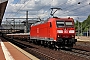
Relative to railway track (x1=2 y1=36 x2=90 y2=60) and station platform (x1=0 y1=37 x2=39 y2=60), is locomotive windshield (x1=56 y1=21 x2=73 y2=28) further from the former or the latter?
station platform (x1=0 y1=37 x2=39 y2=60)

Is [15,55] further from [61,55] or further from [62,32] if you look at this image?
[62,32]

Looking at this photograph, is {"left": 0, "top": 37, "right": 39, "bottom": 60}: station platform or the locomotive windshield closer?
{"left": 0, "top": 37, "right": 39, "bottom": 60}: station platform

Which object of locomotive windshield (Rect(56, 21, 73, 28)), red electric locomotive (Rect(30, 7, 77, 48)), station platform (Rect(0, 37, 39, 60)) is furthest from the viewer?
locomotive windshield (Rect(56, 21, 73, 28))

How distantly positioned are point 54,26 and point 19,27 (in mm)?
77283

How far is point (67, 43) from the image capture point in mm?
22359

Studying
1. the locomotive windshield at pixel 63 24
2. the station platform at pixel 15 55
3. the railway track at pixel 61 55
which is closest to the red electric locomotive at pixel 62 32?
the locomotive windshield at pixel 63 24

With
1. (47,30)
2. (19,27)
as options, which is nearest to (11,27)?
(19,27)

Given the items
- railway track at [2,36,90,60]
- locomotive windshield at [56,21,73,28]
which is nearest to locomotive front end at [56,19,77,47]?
locomotive windshield at [56,21,73,28]

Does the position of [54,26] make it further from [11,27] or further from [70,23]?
[11,27]

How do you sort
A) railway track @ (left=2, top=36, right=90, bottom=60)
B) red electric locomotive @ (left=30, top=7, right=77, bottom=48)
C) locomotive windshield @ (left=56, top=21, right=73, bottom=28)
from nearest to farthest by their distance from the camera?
railway track @ (left=2, top=36, right=90, bottom=60)
red electric locomotive @ (left=30, top=7, right=77, bottom=48)
locomotive windshield @ (left=56, top=21, right=73, bottom=28)

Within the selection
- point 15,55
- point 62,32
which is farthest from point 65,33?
point 15,55

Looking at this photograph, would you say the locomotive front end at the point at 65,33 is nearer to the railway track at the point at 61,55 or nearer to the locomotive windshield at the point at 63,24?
the locomotive windshield at the point at 63,24

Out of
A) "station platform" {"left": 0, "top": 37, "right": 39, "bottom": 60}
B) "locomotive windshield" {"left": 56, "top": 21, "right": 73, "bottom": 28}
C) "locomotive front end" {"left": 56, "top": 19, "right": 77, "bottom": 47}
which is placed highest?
"locomotive windshield" {"left": 56, "top": 21, "right": 73, "bottom": 28}

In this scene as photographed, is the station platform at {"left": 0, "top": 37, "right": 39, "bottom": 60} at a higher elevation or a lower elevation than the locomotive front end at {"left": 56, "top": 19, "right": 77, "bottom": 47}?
lower
